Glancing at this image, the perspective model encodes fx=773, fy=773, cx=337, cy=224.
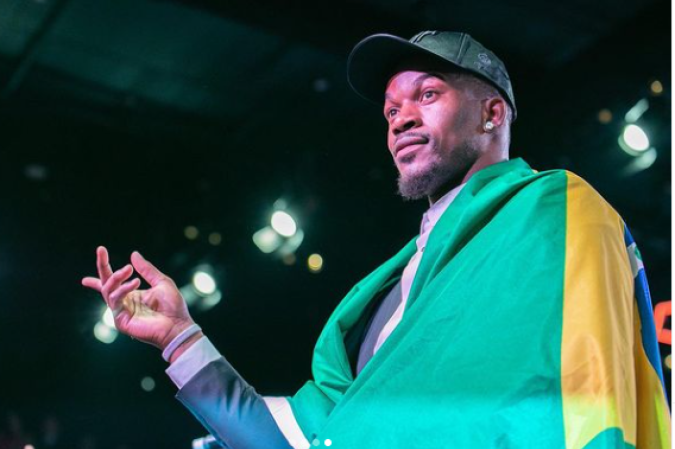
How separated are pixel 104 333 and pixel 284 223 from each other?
35.3 inches

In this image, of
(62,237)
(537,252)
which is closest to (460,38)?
(537,252)

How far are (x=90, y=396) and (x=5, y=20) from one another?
5.80 ft

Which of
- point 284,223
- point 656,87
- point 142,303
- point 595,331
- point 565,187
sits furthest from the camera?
point 284,223

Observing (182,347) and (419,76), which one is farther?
(419,76)

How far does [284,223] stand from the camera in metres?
3.19

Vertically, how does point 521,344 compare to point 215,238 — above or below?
below

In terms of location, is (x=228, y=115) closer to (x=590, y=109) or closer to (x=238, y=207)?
(x=238, y=207)

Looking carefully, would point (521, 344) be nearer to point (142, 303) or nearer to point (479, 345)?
point (479, 345)

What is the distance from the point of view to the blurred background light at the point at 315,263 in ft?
10.8

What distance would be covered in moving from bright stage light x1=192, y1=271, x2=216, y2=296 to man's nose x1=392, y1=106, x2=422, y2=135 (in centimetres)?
190

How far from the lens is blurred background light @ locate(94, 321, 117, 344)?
319cm

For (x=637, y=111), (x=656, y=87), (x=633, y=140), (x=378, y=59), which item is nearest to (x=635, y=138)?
(x=633, y=140)

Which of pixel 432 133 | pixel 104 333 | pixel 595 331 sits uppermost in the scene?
pixel 104 333

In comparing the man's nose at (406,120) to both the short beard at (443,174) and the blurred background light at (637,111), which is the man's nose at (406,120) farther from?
the blurred background light at (637,111)
